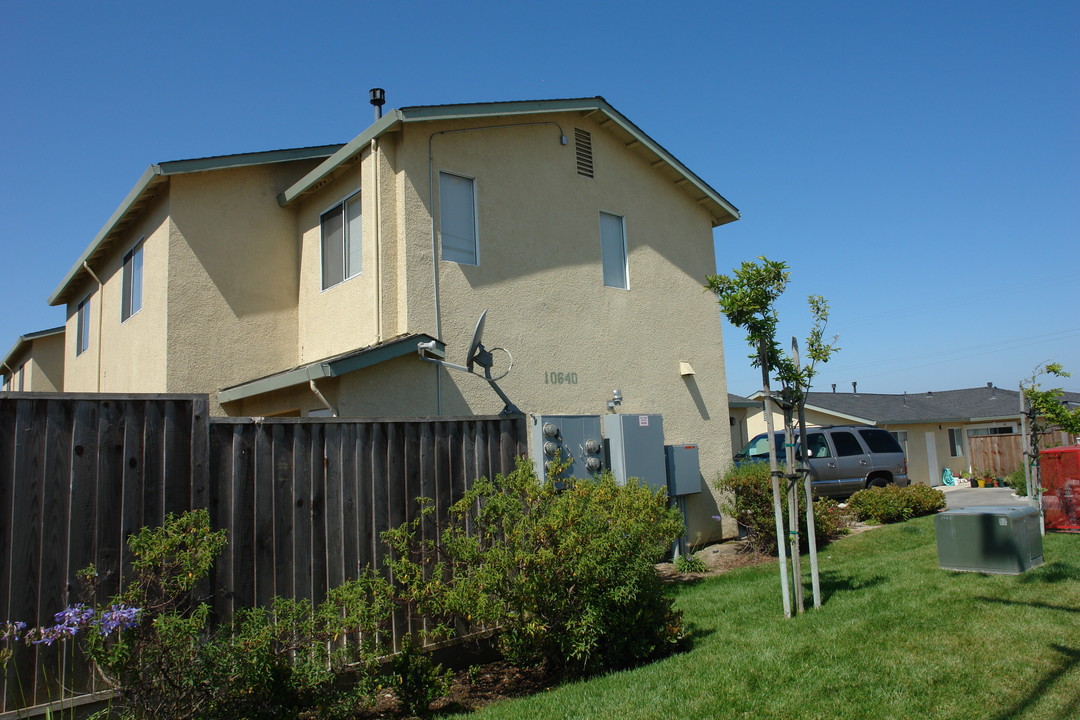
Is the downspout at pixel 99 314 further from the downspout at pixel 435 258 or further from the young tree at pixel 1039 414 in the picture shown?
the young tree at pixel 1039 414

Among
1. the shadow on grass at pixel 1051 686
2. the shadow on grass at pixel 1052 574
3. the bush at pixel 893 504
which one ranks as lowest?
the shadow on grass at pixel 1051 686

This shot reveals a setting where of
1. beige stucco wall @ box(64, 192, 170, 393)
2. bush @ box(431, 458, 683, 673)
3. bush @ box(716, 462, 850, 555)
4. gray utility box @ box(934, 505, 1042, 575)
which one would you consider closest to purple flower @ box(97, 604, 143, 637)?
bush @ box(431, 458, 683, 673)

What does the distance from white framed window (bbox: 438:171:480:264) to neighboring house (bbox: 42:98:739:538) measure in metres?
0.03

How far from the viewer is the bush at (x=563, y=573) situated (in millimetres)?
5723

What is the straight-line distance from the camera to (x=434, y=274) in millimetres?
9281

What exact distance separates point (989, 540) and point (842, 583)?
1.56m

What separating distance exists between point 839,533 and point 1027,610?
17.6 ft

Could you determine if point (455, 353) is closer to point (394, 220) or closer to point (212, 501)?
point (394, 220)

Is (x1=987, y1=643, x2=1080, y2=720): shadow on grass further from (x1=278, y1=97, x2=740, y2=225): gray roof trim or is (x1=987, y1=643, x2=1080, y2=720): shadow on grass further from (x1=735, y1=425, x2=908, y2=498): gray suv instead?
(x1=735, y1=425, x2=908, y2=498): gray suv

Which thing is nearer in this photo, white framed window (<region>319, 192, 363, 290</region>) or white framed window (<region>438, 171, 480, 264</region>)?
white framed window (<region>438, 171, 480, 264</region>)

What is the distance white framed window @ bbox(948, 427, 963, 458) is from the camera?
1178 inches

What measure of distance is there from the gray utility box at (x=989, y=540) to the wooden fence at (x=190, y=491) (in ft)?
17.6

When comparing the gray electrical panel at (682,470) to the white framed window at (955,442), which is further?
the white framed window at (955,442)

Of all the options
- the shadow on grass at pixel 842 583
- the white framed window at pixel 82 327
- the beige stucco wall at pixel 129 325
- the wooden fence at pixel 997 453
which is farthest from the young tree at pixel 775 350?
the wooden fence at pixel 997 453
